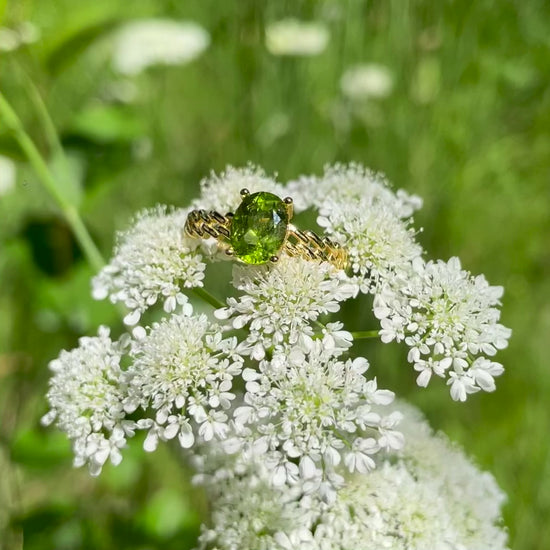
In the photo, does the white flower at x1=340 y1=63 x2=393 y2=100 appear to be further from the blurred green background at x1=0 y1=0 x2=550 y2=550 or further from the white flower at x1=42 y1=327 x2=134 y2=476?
the white flower at x1=42 y1=327 x2=134 y2=476

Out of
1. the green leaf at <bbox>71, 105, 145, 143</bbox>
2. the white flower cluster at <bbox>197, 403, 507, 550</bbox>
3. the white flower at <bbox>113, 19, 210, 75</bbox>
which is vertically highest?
the white flower at <bbox>113, 19, 210, 75</bbox>

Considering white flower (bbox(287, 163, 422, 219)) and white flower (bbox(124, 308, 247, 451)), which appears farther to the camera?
white flower (bbox(287, 163, 422, 219))

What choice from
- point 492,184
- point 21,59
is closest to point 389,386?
point 492,184

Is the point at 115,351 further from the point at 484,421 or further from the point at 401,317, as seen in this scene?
the point at 484,421

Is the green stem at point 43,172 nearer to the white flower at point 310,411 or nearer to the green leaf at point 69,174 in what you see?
the green leaf at point 69,174

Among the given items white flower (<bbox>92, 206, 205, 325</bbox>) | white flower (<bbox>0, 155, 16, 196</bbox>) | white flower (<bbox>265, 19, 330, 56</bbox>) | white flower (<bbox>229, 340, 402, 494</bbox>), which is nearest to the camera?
Answer: white flower (<bbox>229, 340, 402, 494</bbox>)

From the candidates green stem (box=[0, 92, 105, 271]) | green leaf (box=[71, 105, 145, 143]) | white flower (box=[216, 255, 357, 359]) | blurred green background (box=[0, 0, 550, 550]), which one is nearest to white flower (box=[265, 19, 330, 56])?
blurred green background (box=[0, 0, 550, 550])

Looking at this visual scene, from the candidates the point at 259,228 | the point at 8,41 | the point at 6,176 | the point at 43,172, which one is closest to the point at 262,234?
the point at 259,228
